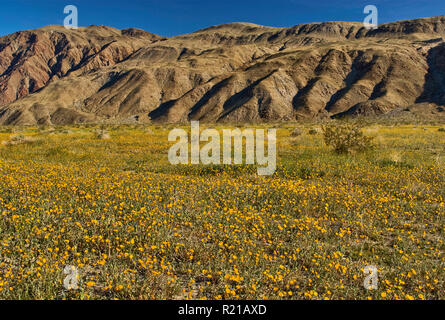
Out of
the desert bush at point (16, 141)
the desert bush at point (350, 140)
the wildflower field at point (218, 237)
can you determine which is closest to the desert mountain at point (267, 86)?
the desert bush at point (16, 141)

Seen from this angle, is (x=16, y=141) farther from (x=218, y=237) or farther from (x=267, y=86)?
(x=267, y=86)

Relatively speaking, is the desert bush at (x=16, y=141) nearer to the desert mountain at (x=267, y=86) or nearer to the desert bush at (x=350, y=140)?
the desert bush at (x=350, y=140)

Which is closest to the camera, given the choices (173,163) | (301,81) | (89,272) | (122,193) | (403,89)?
(89,272)

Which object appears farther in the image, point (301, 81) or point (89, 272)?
point (301, 81)

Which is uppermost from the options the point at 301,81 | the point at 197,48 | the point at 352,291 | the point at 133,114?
the point at 197,48

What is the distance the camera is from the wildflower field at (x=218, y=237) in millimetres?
3906

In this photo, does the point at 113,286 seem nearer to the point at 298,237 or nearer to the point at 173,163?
the point at 298,237

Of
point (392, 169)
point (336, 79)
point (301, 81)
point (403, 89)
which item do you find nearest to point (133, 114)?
point (301, 81)

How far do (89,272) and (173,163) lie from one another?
30.6ft

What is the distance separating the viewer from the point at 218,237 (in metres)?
5.36

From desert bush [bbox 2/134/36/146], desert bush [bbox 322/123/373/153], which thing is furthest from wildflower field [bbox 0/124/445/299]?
desert bush [bbox 2/134/36/146]

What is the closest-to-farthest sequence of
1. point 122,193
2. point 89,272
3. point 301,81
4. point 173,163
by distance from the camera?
point 89,272 → point 122,193 → point 173,163 → point 301,81

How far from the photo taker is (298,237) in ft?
18.1

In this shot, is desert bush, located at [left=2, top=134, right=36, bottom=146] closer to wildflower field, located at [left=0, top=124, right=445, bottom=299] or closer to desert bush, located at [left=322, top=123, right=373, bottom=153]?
wildflower field, located at [left=0, top=124, right=445, bottom=299]
